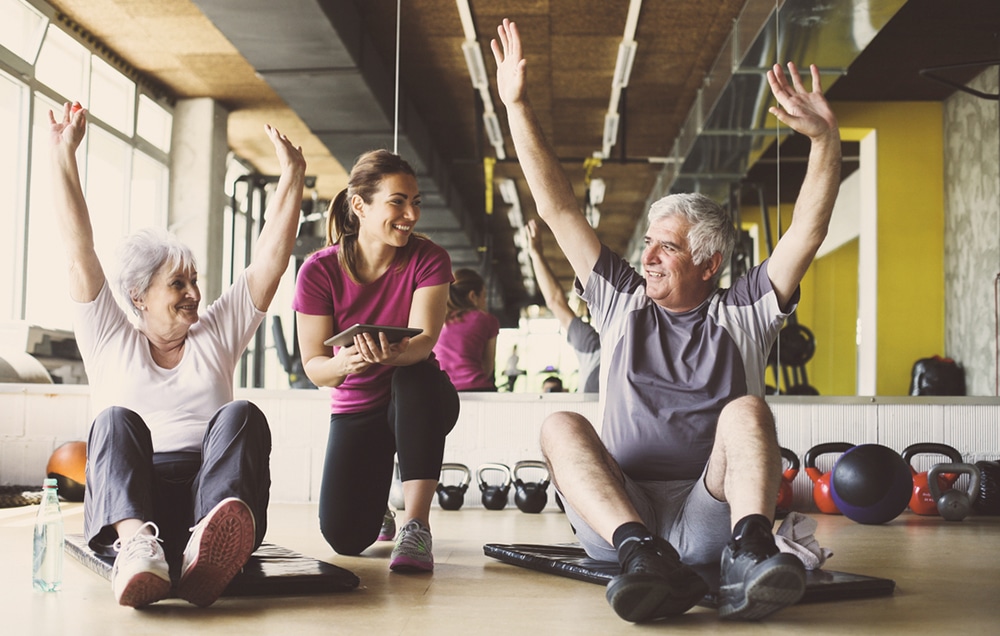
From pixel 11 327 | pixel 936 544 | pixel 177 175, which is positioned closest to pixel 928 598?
pixel 936 544

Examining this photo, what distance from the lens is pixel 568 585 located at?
2318 mm

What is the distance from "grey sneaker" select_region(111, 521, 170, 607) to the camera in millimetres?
1829

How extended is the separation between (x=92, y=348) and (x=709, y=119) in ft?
14.2

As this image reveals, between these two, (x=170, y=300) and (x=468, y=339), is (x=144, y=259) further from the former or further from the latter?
(x=468, y=339)

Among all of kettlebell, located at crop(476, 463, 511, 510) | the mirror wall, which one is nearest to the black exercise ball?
the mirror wall

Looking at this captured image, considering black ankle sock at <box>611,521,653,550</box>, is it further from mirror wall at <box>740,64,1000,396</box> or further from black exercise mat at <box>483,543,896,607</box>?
mirror wall at <box>740,64,1000,396</box>

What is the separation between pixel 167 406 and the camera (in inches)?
89.8

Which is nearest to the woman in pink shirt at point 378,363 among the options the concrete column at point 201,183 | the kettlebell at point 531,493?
the kettlebell at point 531,493

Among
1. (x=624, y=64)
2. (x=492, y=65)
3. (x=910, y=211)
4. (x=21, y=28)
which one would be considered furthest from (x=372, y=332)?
(x=910, y=211)

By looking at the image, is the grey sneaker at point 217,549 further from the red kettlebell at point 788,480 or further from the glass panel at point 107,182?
the glass panel at point 107,182

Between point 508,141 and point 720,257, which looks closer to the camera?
point 720,257

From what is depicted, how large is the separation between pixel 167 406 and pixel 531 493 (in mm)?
2346

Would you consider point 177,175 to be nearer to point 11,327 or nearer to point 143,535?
point 11,327

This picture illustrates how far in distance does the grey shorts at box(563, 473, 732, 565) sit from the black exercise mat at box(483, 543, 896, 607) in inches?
2.1
